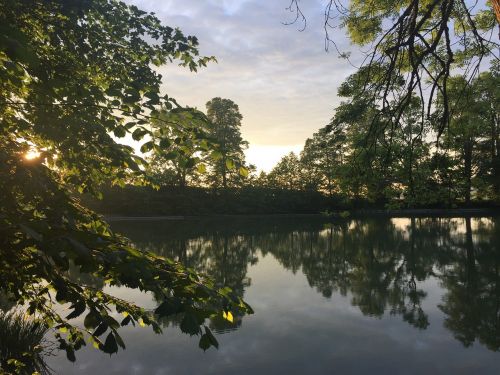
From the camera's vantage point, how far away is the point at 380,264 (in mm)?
15109

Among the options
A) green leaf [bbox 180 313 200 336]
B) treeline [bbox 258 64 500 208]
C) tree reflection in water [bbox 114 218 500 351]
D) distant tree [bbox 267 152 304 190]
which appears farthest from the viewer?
distant tree [bbox 267 152 304 190]

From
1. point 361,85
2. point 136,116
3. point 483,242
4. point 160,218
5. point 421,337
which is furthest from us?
point 160,218

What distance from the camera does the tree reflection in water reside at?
9250mm

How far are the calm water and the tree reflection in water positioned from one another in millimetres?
44

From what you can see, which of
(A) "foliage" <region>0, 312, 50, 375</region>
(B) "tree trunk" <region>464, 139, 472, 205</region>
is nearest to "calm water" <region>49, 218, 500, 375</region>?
(A) "foliage" <region>0, 312, 50, 375</region>

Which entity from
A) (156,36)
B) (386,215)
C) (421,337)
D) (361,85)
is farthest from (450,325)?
(386,215)

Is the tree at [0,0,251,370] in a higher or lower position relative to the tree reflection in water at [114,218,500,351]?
higher

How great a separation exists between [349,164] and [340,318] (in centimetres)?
599

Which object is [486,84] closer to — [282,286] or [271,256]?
[282,286]

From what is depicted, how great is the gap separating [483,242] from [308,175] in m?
34.6

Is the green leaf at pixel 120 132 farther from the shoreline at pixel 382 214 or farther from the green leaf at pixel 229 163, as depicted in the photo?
the shoreline at pixel 382 214

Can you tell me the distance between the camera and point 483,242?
1905 cm

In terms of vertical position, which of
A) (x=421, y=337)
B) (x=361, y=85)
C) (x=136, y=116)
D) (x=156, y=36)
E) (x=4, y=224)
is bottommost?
(x=421, y=337)

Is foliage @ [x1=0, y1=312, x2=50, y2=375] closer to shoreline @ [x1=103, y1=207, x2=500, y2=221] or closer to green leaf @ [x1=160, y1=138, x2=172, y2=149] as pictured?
green leaf @ [x1=160, y1=138, x2=172, y2=149]
